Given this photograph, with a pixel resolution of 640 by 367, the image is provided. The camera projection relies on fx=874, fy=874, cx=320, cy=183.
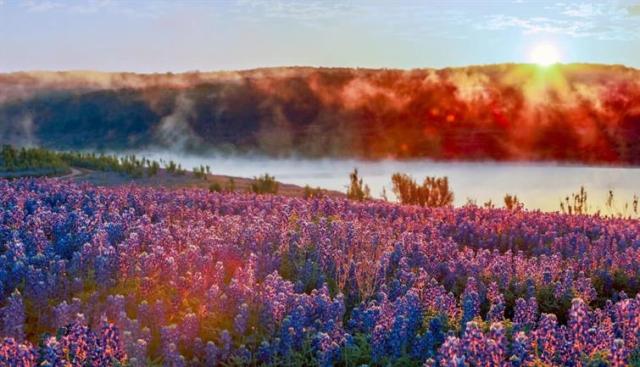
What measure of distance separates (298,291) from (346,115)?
73.3 m

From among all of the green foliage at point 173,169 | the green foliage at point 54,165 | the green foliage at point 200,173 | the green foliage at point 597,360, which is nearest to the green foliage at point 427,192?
the green foliage at point 200,173

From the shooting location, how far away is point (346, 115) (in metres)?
81.3

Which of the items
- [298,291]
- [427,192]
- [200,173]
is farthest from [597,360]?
[200,173]

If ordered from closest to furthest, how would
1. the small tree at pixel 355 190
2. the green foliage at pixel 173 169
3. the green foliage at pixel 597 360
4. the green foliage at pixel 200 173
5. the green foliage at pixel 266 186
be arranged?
the green foliage at pixel 597 360 < the small tree at pixel 355 190 < the green foliage at pixel 266 186 < the green foliage at pixel 200 173 < the green foliage at pixel 173 169

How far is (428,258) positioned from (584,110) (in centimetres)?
6485

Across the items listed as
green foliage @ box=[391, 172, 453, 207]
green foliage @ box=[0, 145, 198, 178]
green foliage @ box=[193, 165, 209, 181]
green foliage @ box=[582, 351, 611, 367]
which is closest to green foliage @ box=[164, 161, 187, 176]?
green foliage @ box=[0, 145, 198, 178]

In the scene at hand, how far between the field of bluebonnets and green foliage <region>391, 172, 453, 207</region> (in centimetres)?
852

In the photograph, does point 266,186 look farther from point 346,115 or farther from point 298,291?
point 346,115

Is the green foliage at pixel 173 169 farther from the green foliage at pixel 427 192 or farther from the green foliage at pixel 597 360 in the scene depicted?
the green foliage at pixel 597 360

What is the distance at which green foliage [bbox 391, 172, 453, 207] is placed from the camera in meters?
21.8

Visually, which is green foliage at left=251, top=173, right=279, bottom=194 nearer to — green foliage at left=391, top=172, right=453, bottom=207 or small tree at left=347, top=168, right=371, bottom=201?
small tree at left=347, top=168, right=371, bottom=201

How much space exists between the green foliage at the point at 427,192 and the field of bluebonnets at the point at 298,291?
852 centimetres

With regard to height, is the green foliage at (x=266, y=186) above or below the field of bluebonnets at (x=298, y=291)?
below

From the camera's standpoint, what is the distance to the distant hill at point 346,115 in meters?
66.2
